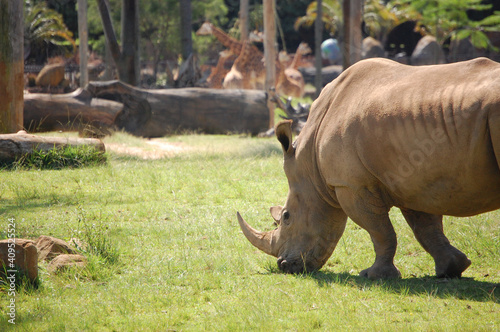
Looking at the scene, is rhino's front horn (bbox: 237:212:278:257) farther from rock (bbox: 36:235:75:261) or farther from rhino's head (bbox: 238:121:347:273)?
rock (bbox: 36:235:75:261)

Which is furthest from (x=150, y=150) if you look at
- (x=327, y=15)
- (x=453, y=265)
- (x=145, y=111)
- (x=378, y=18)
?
(x=327, y=15)

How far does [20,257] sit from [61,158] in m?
5.52

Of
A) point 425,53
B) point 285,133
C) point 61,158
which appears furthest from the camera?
point 425,53

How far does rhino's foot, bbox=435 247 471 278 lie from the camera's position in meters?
5.03

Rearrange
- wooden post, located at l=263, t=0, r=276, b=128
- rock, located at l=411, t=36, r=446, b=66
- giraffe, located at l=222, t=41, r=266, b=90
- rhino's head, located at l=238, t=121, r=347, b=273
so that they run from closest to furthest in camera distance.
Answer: rhino's head, located at l=238, t=121, r=347, b=273, wooden post, located at l=263, t=0, r=276, b=128, giraffe, located at l=222, t=41, r=266, b=90, rock, located at l=411, t=36, r=446, b=66

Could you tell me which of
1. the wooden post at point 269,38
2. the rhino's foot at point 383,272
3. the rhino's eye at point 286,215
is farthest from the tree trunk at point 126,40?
the rhino's foot at point 383,272

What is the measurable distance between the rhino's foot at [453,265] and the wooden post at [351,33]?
10448 millimetres

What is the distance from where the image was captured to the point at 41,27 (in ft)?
105

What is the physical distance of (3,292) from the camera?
476 cm

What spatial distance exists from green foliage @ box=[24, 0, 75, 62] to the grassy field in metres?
24.7

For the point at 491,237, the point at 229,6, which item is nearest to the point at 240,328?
the point at 491,237

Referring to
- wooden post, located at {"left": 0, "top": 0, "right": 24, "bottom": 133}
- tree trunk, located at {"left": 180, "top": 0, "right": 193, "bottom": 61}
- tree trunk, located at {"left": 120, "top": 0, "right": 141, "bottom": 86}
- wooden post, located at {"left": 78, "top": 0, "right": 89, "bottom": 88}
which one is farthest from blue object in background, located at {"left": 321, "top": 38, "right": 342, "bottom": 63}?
wooden post, located at {"left": 0, "top": 0, "right": 24, "bottom": 133}

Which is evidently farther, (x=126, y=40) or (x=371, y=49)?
(x=371, y=49)

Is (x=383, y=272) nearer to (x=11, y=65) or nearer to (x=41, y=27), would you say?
(x=11, y=65)
